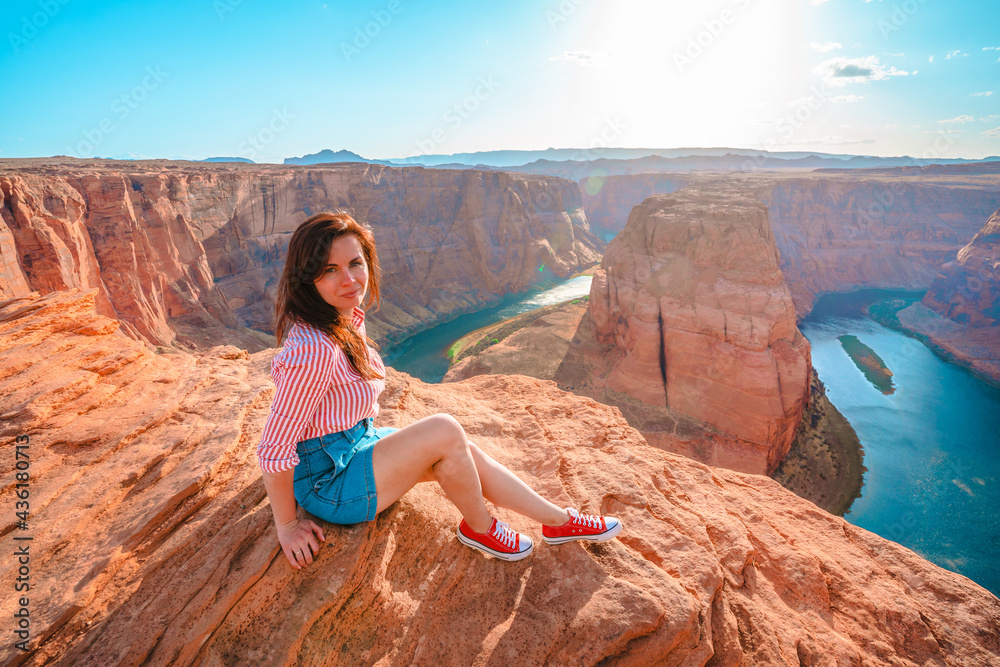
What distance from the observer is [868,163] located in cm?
16250

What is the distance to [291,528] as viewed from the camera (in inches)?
116

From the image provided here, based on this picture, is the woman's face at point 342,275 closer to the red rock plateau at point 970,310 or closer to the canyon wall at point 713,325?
the canyon wall at point 713,325

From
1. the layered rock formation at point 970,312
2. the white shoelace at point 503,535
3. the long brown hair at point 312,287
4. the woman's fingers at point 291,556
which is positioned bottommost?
the layered rock formation at point 970,312

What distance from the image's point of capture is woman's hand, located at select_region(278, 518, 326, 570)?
115 inches

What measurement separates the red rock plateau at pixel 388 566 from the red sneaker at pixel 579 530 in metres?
0.16

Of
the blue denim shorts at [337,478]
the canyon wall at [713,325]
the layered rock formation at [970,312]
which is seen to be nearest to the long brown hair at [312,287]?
the blue denim shorts at [337,478]

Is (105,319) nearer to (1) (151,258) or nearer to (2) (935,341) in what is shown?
(1) (151,258)

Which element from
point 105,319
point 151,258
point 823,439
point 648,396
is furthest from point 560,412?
point 151,258

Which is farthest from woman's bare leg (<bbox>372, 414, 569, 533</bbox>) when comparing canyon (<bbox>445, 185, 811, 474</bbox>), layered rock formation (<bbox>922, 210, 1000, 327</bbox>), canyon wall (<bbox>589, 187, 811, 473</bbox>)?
layered rock formation (<bbox>922, 210, 1000, 327</bbox>)

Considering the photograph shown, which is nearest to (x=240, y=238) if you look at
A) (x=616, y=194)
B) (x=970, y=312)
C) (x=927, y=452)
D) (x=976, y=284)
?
(x=927, y=452)

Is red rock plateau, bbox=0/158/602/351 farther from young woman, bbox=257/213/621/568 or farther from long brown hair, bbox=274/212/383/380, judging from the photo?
young woman, bbox=257/213/621/568

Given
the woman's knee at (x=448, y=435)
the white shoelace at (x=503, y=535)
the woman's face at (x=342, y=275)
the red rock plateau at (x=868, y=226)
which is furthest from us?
the red rock plateau at (x=868, y=226)

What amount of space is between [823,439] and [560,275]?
47.9 metres

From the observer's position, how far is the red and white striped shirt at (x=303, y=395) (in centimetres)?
269
